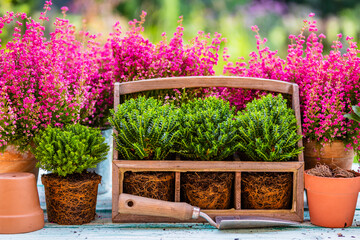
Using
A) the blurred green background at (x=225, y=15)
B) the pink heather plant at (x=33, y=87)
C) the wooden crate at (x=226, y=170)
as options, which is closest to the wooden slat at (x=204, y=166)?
the wooden crate at (x=226, y=170)

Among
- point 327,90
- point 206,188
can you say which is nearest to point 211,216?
point 206,188

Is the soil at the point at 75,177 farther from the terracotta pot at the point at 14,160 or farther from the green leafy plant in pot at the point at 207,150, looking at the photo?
the green leafy plant in pot at the point at 207,150

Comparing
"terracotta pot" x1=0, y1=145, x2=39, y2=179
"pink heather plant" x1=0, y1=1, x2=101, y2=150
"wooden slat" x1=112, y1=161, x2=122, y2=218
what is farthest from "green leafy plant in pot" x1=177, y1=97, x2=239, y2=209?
"terracotta pot" x1=0, y1=145, x2=39, y2=179

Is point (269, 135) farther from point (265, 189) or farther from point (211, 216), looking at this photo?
point (211, 216)

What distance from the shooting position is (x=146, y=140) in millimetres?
1432

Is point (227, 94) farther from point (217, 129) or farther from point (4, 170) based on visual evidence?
point (4, 170)

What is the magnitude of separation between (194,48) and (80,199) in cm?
73

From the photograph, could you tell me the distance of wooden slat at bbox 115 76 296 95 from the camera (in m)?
1.61

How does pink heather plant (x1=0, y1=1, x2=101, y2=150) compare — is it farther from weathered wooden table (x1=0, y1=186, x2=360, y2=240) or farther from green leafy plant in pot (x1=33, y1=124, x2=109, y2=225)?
weathered wooden table (x1=0, y1=186, x2=360, y2=240)

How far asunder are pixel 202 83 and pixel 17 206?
29.2 inches

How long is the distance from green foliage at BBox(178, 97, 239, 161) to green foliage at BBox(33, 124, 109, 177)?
28 centimetres

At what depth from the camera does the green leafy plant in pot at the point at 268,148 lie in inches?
56.4

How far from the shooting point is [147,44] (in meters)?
1.74

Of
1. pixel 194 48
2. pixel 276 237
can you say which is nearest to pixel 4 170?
pixel 194 48
